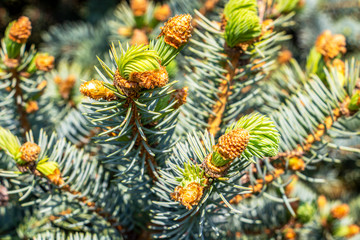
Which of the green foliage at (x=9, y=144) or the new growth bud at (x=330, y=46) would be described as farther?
the new growth bud at (x=330, y=46)

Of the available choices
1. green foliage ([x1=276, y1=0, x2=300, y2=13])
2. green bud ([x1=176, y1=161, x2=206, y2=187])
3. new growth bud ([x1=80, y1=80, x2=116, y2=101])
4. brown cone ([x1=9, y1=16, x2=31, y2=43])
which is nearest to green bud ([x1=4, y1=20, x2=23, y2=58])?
brown cone ([x1=9, y1=16, x2=31, y2=43])

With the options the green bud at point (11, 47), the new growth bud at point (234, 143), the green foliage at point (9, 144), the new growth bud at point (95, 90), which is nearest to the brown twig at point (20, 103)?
the green bud at point (11, 47)

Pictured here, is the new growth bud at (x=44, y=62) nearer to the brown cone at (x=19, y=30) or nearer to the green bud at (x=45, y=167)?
the brown cone at (x=19, y=30)

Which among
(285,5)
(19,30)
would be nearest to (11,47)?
(19,30)

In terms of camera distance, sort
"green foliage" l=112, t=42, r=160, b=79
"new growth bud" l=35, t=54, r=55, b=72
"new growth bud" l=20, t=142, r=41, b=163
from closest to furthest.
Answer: "green foliage" l=112, t=42, r=160, b=79
"new growth bud" l=20, t=142, r=41, b=163
"new growth bud" l=35, t=54, r=55, b=72

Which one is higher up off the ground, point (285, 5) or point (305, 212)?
point (285, 5)

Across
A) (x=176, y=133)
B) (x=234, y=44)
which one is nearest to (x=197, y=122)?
(x=176, y=133)

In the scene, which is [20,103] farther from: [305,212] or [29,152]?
[305,212]

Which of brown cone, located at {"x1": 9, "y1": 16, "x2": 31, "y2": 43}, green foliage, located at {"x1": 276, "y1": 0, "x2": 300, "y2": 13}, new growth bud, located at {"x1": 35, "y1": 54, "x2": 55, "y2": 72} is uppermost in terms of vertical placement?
green foliage, located at {"x1": 276, "y1": 0, "x2": 300, "y2": 13}

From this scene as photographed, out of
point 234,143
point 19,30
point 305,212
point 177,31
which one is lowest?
point 305,212

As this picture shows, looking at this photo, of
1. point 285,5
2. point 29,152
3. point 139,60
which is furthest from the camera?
point 285,5

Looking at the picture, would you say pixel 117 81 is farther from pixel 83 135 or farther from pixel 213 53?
pixel 83 135

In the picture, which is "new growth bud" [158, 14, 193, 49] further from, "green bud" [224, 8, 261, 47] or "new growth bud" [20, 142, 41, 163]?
"new growth bud" [20, 142, 41, 163]
